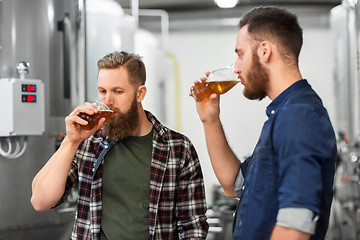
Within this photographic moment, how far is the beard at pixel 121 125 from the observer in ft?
6.89

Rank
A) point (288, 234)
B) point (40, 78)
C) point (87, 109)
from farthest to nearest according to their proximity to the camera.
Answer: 1. point (40, 78)
2. point (87, 109)
3. point (288, 234)

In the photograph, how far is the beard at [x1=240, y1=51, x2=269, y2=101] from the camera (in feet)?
5.45

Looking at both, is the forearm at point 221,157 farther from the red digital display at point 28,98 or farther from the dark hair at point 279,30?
the red digital display at point 28,98

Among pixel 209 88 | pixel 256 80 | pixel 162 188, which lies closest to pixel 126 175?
pixel 162 188

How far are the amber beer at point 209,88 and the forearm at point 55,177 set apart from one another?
55 centimetres

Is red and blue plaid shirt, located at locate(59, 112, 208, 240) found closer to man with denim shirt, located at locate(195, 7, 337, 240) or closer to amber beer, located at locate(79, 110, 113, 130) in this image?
amber beer, located at locate(79, 110, 113, 130)

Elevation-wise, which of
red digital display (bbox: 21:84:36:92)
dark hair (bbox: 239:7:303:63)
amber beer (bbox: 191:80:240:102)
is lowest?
amber beer (bbox: 191:80:240:102)

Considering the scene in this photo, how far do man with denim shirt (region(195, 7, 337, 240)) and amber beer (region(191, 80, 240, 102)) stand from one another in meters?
0.23

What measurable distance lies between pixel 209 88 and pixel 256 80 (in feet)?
1.26

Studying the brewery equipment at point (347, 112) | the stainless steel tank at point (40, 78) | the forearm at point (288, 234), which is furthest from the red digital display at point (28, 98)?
the brewery equipment at point (347, 112)

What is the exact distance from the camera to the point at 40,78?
273 centimetres

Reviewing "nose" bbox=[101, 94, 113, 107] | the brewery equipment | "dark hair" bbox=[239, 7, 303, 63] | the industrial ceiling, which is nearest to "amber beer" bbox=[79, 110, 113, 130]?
"nose" bbox=[101, 94, 113, 107]

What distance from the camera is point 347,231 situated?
15.5 feet

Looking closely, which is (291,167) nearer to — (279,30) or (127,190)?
(279,30)
